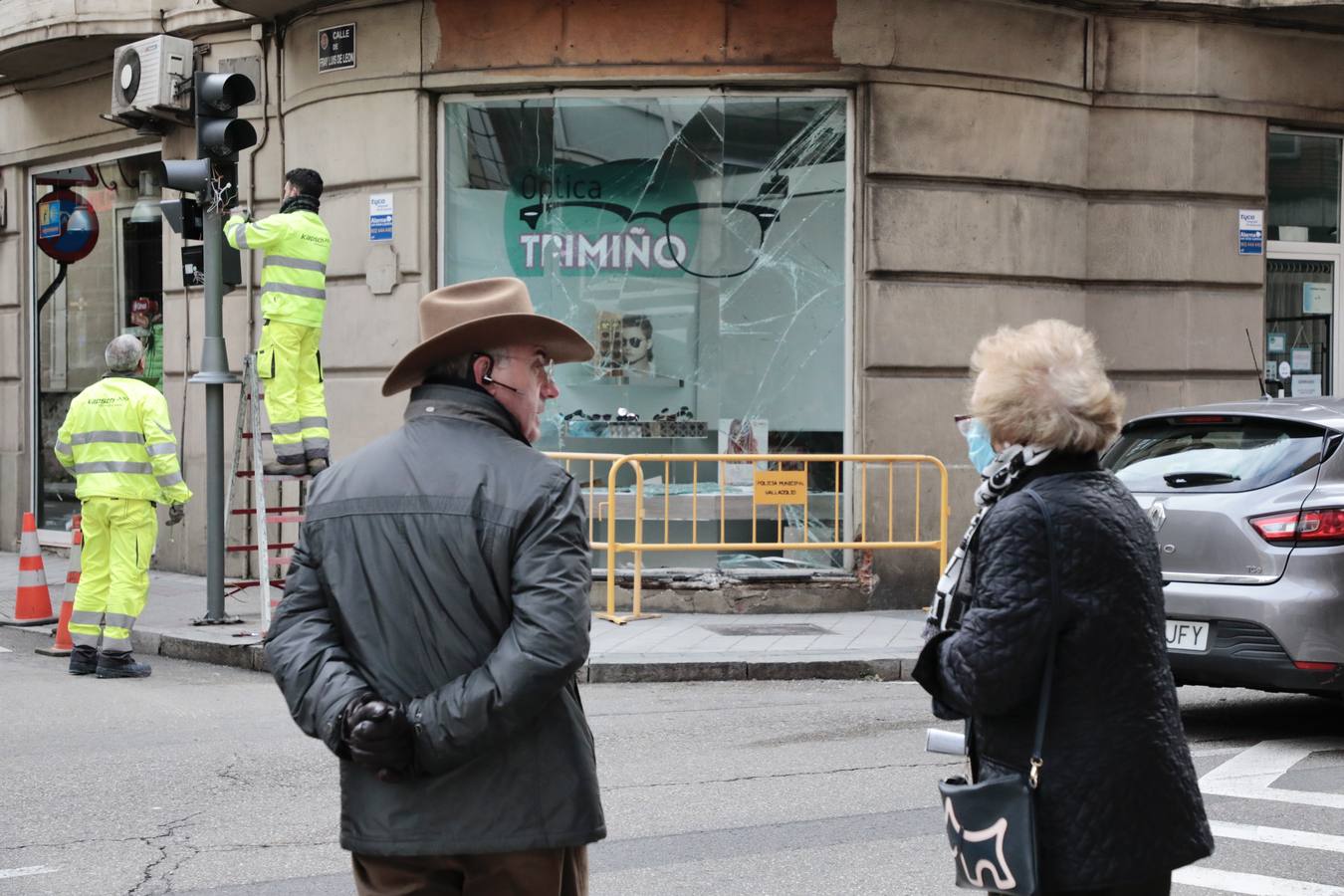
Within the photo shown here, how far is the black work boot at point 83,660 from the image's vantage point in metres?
9.29

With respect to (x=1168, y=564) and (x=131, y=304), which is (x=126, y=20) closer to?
(x=131, y=304)

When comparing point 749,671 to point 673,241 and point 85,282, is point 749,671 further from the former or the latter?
point 85,282

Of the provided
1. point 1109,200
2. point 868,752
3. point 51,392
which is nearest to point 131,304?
point 51,392

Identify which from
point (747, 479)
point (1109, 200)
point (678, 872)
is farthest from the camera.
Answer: point (1109, 200)

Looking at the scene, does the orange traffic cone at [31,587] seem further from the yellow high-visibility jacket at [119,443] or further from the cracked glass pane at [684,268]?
the cracked glass pane at [684,268]

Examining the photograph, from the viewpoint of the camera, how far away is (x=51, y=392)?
15.9 meters

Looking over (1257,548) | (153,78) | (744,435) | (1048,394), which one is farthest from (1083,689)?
(153,78)

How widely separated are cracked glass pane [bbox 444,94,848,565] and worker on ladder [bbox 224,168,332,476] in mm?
2149

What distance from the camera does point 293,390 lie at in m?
10.2

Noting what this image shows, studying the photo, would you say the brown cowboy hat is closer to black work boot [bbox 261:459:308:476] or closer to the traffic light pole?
the traffic light pole

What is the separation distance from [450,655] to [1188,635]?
498 centimetres

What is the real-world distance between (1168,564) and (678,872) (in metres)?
3.13

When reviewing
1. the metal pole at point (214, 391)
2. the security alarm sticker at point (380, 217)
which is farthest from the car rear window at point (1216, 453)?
the security alarm sticker at point (380, 217)

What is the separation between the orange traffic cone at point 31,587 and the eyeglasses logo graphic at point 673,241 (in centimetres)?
435
